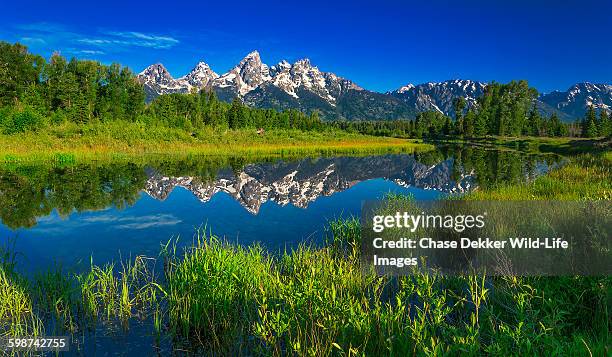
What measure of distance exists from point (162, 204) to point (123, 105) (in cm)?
7778

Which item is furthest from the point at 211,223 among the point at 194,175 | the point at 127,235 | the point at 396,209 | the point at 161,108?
the point at 161,108

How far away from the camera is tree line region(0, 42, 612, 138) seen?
74750 mm

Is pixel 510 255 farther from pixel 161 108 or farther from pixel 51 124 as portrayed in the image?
pixel 161 108

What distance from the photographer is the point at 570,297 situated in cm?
771

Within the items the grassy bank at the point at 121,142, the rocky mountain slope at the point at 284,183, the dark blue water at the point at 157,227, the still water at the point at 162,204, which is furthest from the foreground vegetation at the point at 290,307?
the grassy bank at the point at 121,142

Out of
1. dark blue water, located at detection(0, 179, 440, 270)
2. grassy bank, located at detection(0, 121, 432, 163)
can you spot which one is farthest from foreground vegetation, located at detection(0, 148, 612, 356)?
grassy bank, located at detection(0, 121, 432, 163)

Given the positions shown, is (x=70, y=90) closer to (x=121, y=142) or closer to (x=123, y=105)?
(x=123, y=105)

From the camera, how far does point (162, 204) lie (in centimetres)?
2447

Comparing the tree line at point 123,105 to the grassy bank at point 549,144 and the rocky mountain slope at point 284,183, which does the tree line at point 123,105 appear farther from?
the rocky mountain slope at point 284,183

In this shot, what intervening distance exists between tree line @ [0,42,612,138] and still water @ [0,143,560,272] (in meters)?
33.4

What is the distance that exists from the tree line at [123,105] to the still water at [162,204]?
33366 mm

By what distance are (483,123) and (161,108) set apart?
98.8 m

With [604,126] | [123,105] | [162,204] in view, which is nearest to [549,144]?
[604,126]

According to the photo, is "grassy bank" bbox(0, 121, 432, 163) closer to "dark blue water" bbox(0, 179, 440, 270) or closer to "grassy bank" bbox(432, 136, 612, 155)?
"dark blue water" bbox(0, 179, 440, 270)
